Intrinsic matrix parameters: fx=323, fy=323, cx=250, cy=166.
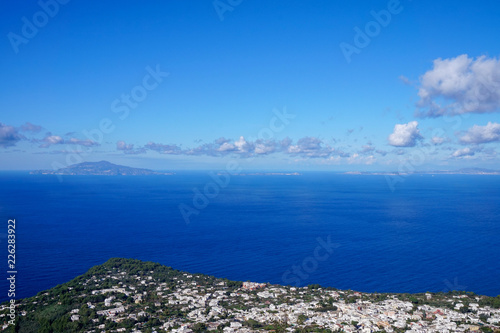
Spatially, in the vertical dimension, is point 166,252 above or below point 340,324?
below

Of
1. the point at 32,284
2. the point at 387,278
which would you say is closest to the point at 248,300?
the point at 387,278

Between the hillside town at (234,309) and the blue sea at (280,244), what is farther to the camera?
the blue sea at (280,244)

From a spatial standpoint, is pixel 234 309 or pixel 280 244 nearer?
pixel 234 309

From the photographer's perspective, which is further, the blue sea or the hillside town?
the blue sea

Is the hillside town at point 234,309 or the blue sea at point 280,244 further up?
the hillside town at point 234,309

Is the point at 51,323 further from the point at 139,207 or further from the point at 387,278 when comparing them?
the point at 139,207

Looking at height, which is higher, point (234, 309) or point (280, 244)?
point (234, 309)

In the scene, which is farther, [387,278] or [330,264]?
[330,264]

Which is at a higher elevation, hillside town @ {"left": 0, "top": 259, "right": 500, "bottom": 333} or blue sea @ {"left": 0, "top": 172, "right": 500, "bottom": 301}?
hillside town @ {"left": 0, "top": 259, "right": 500, "bottom": 333}
